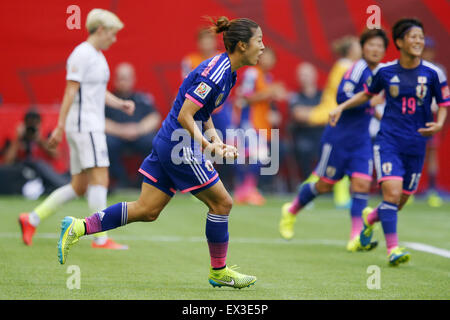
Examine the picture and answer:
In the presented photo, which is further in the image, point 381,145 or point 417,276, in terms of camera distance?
point 381,145

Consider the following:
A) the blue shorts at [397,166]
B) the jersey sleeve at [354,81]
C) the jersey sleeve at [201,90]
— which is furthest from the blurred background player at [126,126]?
the jersey sleeve at [201,90]

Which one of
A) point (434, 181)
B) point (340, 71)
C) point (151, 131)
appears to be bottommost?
point (434, 181)

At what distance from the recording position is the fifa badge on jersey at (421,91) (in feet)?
25.1

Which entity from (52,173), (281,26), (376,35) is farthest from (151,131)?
(376,35)

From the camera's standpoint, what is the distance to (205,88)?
230 inches

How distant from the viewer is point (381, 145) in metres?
7.82

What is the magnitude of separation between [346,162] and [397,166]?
1527 mm

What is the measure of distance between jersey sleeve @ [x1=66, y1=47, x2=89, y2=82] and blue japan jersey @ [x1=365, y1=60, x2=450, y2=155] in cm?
304

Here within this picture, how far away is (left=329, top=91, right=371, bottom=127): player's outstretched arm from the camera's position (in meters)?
8.23

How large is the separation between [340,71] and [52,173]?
17.1 feet

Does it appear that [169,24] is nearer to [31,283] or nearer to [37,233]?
[37,233]

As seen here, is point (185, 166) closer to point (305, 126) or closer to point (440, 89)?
point (440, 89)

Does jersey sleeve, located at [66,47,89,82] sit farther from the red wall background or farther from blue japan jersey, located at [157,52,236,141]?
the red wall background

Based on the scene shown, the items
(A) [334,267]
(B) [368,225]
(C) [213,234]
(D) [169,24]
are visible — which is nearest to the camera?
(C) [213,234]
